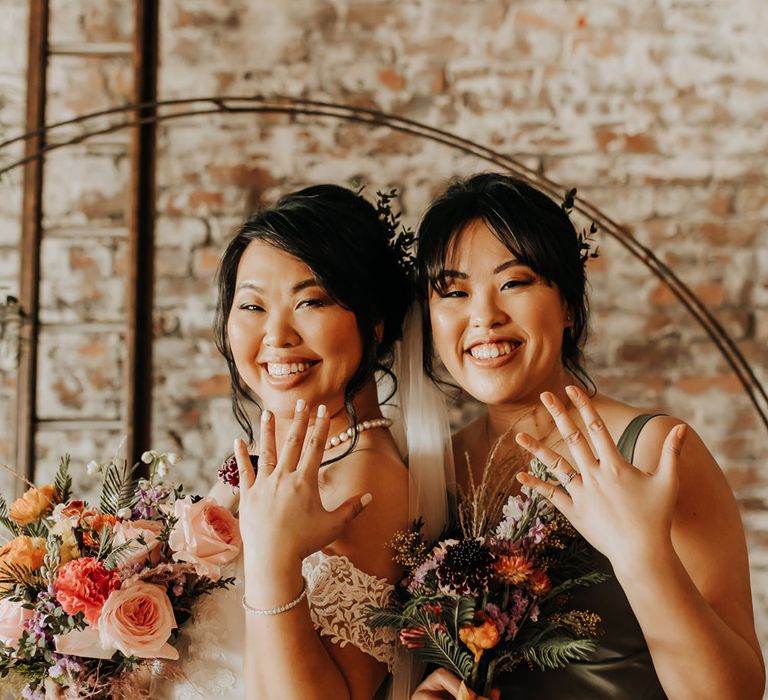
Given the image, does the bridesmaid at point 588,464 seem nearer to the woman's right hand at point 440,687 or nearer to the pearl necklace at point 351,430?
the woman's right hand at point 440,687

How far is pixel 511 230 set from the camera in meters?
1.71

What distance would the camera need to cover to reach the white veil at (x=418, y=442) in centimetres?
160

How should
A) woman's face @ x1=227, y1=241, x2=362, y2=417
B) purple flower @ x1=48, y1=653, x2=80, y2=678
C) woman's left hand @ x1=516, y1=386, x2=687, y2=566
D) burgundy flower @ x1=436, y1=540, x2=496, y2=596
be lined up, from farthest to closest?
1. woman's face @ x1=227, y1=241, x2=362, y2=417
2. purple flower @ x1=48, y1=653, x2=80, y2=678
3. burgundy flower @ x1=436, y1=540, x2=496, y2=596
4. woman's left hand @ x1=516, y1=386, x2=687, y2=566

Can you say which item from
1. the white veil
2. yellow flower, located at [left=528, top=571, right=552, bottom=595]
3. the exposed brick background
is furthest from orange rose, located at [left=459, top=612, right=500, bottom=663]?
the exposed brick background

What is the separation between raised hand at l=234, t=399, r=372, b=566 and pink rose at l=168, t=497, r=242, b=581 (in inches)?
5.7

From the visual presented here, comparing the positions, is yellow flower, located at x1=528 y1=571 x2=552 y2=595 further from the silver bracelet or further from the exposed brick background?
the exposed brick background

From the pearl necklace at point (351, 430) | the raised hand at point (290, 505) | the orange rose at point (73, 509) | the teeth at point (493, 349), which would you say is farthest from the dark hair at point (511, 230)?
the orange rose at point (73, 509)

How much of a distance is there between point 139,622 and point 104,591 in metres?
0.09

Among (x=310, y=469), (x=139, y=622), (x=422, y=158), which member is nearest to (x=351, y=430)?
(x=310, y=469)

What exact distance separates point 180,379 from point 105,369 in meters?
0.27

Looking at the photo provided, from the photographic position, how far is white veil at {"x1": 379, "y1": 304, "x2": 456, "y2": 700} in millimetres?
1604

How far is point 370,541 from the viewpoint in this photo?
1.54 metres

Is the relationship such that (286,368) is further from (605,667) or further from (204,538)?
(605,667)

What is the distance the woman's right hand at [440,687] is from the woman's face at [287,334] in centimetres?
58
